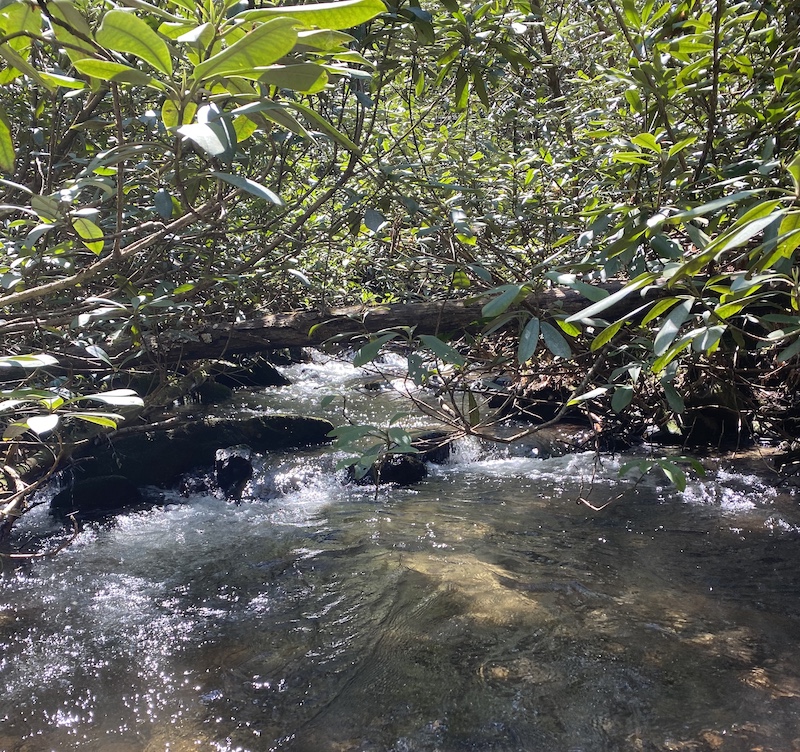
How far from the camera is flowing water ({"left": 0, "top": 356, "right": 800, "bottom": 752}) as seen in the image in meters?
2.28

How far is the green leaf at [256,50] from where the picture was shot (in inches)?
34.1

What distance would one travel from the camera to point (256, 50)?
88 cm

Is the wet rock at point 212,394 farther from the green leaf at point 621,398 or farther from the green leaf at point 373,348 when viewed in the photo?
the green leaf at point 621,398

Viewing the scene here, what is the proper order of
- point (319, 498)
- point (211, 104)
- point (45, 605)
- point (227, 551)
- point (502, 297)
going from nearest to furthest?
point (211, 104)
point (502, 297)
point (45, 605)
point (227, 551)
point (319, 498)

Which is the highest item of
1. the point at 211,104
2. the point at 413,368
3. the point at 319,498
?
the point at 211,104

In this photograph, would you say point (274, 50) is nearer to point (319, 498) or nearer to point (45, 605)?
point (45, 605)

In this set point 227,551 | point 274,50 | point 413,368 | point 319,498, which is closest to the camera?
point 274,50

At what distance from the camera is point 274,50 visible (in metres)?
0.88

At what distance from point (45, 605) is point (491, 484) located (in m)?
3.27

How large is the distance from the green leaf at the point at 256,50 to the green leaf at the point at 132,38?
7 cm

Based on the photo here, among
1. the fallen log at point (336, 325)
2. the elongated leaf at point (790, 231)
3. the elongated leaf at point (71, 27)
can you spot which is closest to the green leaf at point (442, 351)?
the fallen log at point (336, 325)

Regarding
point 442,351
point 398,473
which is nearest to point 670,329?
point 442,351

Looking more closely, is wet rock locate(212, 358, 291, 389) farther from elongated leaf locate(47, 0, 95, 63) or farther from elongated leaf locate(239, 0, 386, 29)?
elongated leaf locate(239, 0, 386, 29)

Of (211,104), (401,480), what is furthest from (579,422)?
(211,104)
